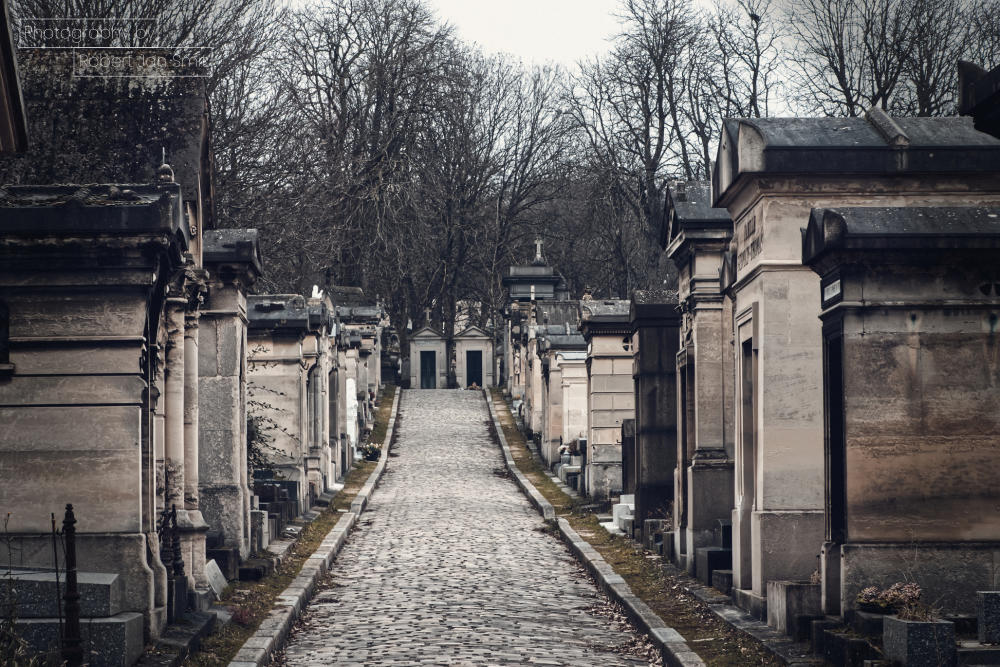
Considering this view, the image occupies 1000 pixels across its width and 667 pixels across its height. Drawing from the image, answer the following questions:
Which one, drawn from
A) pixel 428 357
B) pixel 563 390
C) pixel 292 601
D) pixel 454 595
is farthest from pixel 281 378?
pixel 428 357

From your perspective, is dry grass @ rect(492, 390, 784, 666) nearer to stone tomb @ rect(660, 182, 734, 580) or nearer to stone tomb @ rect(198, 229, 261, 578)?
stone tomb @ rect(660, 182, 734, 580)

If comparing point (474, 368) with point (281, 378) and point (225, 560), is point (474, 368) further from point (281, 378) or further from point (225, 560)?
point (225, 560)

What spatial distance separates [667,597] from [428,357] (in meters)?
47.3

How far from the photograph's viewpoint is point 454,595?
13.4 m

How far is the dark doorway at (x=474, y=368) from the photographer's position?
200 ft

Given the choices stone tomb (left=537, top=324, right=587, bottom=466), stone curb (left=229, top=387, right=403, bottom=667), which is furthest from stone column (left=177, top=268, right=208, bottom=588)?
stone tomb (left=537, top=324, right=587, bottom=466)

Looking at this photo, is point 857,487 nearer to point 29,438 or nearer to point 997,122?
point 997,122

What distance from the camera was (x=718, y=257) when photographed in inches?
597

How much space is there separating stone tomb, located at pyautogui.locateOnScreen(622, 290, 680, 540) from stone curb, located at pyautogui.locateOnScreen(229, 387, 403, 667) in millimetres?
3891

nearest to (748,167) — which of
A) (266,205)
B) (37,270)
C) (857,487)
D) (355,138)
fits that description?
(857,487)

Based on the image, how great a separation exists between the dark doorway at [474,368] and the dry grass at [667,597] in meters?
37.0

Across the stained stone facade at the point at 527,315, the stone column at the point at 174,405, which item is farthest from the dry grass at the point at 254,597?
the stained stone facade at the point at 527,315

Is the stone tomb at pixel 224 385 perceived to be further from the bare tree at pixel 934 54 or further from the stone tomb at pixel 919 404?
the bare tree at pixel 934 54

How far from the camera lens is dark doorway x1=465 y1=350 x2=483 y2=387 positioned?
6097 cm
